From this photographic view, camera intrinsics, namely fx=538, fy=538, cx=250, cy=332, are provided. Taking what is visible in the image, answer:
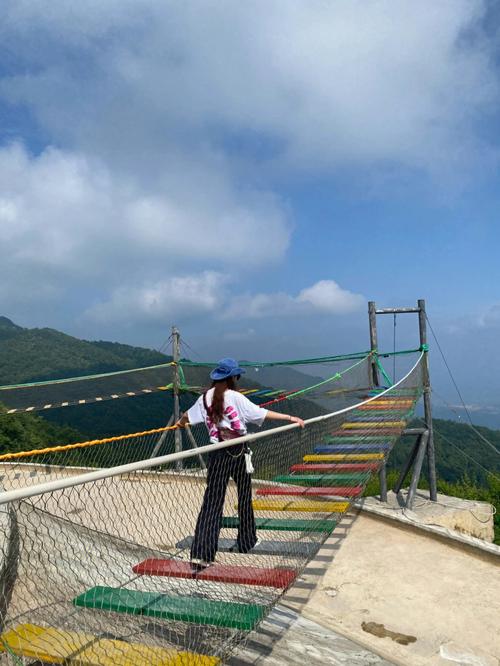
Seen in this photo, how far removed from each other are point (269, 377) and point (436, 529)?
4617mm

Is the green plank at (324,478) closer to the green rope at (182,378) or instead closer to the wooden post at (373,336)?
the green rope at (182,378)

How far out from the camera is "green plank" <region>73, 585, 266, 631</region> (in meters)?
2.48

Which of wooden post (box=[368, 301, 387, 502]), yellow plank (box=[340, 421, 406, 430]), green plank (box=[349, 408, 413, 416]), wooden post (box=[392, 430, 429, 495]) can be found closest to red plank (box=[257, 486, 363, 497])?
yellow plank (box=[340, 421, 406, 430])

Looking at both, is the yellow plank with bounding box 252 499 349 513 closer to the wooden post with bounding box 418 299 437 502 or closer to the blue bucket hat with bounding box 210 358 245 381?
the blue bucket hat with bounding box 210 358 245 381

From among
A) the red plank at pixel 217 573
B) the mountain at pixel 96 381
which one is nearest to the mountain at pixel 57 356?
the mountain at pixel 96 381

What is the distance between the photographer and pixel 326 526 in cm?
438

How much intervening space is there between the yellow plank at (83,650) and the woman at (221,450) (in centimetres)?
78

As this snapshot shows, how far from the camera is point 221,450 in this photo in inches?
129

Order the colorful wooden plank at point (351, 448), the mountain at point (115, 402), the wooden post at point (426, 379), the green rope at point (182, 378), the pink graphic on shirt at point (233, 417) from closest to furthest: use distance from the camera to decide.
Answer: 1. the pink graphic on shirt at point (233, 417)
2. the colorful wooden plank at point (351, 448)
3. the green rope at point (182, 378)
4. the wooden post at point (426, 379)
5. the mountain at point (115, 402)

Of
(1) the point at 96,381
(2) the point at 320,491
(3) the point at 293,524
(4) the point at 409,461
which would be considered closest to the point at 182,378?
(1) the point at 96,381

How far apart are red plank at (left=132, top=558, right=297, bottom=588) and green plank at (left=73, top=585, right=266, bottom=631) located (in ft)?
0.43

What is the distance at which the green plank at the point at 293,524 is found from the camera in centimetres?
403

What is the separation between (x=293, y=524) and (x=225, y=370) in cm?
153

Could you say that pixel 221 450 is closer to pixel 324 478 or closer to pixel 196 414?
pixel 196 414
